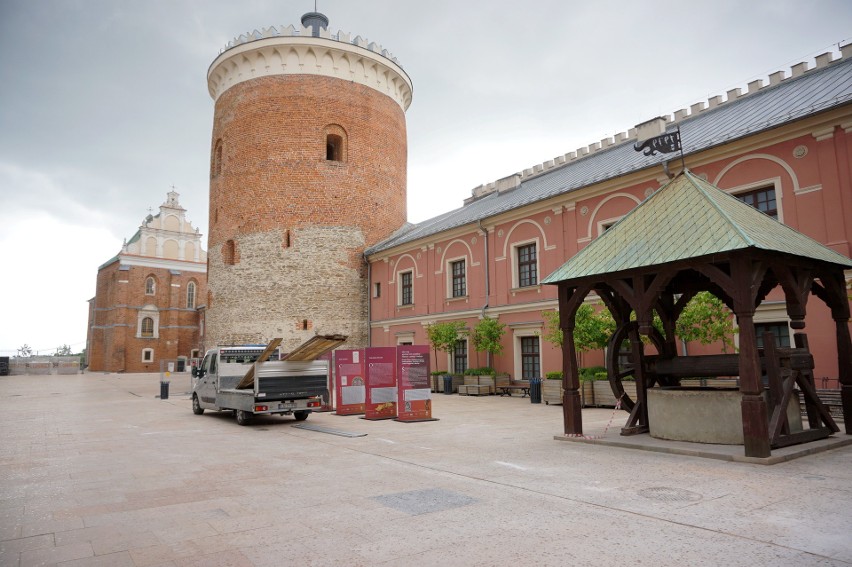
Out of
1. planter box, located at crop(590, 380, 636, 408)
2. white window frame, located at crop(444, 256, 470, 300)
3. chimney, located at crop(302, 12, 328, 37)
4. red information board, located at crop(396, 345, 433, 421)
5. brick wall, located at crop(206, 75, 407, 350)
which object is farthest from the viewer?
chimney, located at crop(302, 12, 328, 37)

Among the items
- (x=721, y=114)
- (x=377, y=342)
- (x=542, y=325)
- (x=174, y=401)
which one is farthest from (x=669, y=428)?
Answer: (x=377, y=342)

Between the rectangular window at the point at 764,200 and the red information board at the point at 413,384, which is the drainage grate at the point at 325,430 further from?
the rectangular window at the point at 764,200

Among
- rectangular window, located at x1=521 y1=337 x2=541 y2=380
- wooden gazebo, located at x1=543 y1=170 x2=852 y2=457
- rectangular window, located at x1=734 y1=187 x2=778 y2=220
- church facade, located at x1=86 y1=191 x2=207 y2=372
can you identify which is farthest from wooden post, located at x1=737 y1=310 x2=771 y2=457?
church facade, located at x1=86 y1=191 x2=207 y2=372

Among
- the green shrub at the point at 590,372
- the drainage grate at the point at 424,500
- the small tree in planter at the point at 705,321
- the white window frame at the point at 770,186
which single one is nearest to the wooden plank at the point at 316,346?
the drainage grate at the point at 424,500

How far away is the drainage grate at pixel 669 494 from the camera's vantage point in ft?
20.2

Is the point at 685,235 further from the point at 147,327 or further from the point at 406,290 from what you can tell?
the point at 147,327

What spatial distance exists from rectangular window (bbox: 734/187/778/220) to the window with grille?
57.4 metres

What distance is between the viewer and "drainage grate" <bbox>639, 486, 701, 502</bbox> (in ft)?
20.2

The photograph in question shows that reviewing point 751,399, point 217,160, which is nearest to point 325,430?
point 751,399

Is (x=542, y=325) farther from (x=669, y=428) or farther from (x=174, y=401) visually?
(x=174, y=401)

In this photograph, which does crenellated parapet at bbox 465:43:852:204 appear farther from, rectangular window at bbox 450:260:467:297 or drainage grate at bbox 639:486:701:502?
drainage grate at bbox 639:486:701:502

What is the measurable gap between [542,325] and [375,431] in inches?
425

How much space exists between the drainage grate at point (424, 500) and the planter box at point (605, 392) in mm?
11603

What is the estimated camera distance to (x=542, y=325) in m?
22.1
